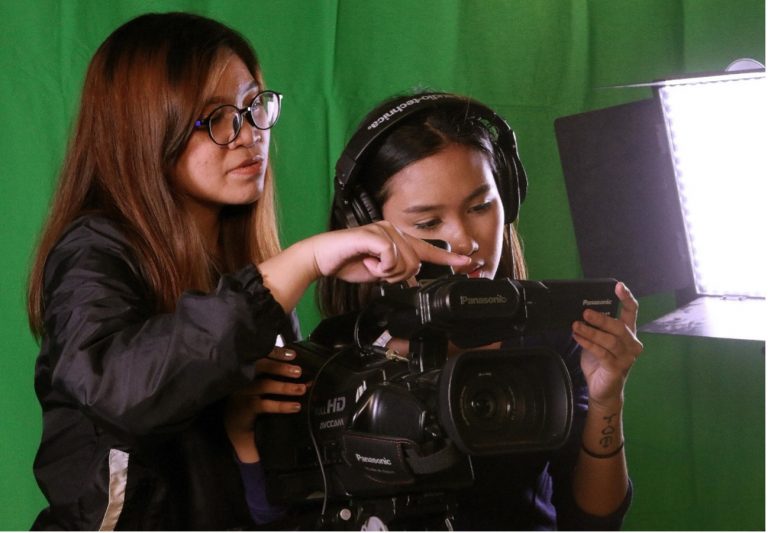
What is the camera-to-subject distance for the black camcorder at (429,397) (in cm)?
84

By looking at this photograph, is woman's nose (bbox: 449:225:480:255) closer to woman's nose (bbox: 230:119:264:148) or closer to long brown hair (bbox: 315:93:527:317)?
long brown hair (bbox: 315:93:527:317)

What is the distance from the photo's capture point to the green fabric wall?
1400mm

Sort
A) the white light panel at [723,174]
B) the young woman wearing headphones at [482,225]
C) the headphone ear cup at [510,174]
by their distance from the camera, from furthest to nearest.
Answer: the white light panel at [723,174] < the headphone ear cup at [510,174] < the young woman wearing headphones at [482,225]

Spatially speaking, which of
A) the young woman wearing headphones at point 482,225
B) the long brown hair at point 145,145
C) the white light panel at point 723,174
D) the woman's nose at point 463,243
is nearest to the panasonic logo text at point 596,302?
the young woman wearing headphones at point 482,225

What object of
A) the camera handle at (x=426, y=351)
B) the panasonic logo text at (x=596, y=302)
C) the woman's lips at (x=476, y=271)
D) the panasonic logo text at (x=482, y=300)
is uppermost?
the woman's lips at (x=476, y=271)

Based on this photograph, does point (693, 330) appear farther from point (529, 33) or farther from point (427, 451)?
point (427, 451)

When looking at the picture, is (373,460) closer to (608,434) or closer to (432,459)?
(432,459)

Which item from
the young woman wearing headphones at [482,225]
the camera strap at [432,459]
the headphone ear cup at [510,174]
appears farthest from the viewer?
the headphone ear cup at [510,174]

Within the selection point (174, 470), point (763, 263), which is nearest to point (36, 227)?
point (174, 470)

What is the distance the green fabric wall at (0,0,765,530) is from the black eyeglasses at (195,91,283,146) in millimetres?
411

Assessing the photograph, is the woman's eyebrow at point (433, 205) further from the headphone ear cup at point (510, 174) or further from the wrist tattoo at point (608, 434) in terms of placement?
the wrist tattoo at point (608, 434)

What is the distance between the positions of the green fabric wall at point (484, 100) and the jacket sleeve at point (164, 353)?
20.3 inches

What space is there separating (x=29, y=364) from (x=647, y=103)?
102 cm

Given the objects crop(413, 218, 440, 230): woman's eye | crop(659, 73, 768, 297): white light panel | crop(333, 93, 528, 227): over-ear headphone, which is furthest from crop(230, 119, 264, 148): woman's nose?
crop(659, 73, 768, 297): white light panel
